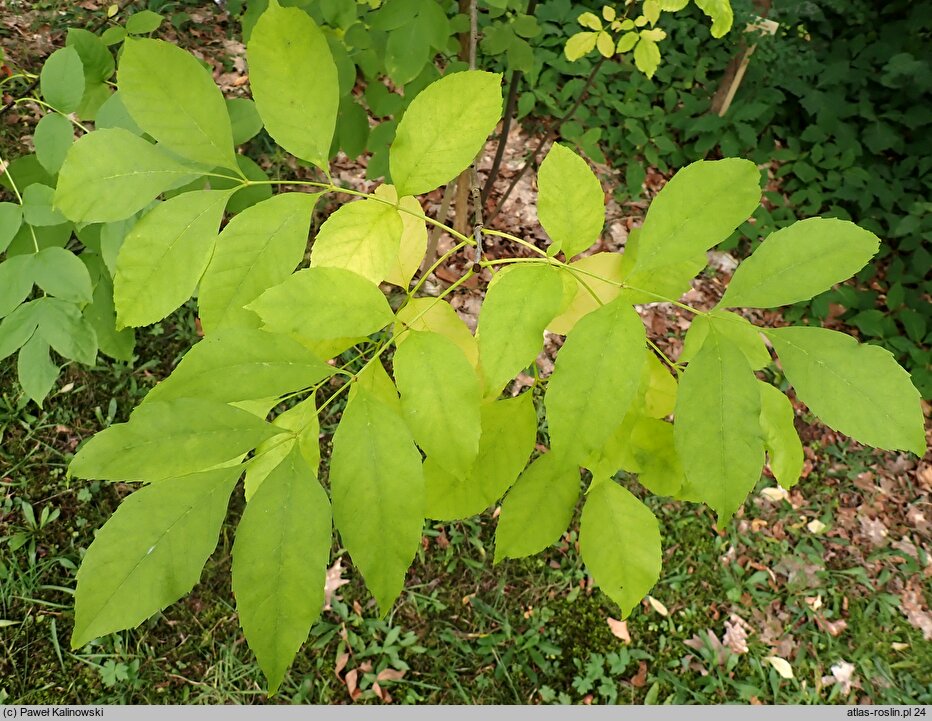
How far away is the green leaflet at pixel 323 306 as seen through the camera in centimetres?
61

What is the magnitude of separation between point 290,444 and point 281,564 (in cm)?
17

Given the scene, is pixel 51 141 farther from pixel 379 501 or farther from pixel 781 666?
pixel 781 666

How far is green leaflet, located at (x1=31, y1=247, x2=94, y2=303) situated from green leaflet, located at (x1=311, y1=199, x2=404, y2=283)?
512 millimetres

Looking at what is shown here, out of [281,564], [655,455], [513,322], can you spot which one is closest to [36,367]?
[281,564]

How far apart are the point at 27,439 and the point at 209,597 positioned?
1012 mm

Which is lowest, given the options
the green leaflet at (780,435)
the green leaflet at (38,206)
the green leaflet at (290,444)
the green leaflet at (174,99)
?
the green leaflet at (780,435)

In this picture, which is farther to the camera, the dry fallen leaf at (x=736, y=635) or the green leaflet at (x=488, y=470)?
the dry fallen leaf at (x=736, y=635)

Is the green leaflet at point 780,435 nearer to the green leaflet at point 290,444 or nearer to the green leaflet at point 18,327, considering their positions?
the green leaflet at point 290,444

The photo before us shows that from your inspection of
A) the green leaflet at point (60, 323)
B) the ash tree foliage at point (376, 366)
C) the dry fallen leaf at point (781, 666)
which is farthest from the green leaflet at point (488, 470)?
the dry fallen leaf at point (781, 666)

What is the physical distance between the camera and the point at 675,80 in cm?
427

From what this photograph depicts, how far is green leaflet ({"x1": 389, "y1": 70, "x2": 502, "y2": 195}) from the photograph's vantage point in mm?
677

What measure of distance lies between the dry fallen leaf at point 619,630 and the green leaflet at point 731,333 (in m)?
2.20

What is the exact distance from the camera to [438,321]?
78 cm

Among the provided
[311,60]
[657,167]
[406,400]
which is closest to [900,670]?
[657,167]
